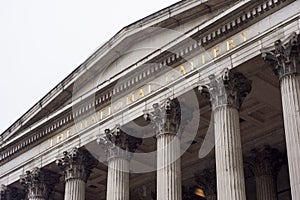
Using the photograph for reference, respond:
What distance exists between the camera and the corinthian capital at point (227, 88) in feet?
82.2

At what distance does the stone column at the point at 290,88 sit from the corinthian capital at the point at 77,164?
12.1 m

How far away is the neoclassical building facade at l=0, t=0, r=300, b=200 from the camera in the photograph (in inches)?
943

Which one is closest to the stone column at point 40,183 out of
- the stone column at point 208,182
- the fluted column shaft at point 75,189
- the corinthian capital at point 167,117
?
the fluted column shaft at point 75,189

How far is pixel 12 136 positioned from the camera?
1470 inches

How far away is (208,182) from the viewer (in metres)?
33.6

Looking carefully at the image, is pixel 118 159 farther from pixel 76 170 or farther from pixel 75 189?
pixel 75 189

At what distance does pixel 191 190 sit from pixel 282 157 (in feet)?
21.3

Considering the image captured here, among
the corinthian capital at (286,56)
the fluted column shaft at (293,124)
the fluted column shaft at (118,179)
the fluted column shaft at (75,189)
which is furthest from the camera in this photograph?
the fluted column shaft at (75,189)

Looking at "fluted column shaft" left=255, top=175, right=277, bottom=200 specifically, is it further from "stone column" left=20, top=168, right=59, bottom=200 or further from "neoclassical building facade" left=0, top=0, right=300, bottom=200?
"stone column" left=20, top=168, right=59, bottom=200

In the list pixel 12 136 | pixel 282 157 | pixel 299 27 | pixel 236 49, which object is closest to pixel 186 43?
pixel 236 49

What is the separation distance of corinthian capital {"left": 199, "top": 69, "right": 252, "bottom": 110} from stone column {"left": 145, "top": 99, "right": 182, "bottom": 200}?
2.43m

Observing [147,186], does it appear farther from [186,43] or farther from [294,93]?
[294,93]

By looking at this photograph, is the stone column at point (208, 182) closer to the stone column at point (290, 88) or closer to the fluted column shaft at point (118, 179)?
the fluted column shaft at point (118, 179)

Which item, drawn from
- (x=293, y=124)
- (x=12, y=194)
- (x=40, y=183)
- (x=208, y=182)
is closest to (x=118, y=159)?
(x=208, y=182)
